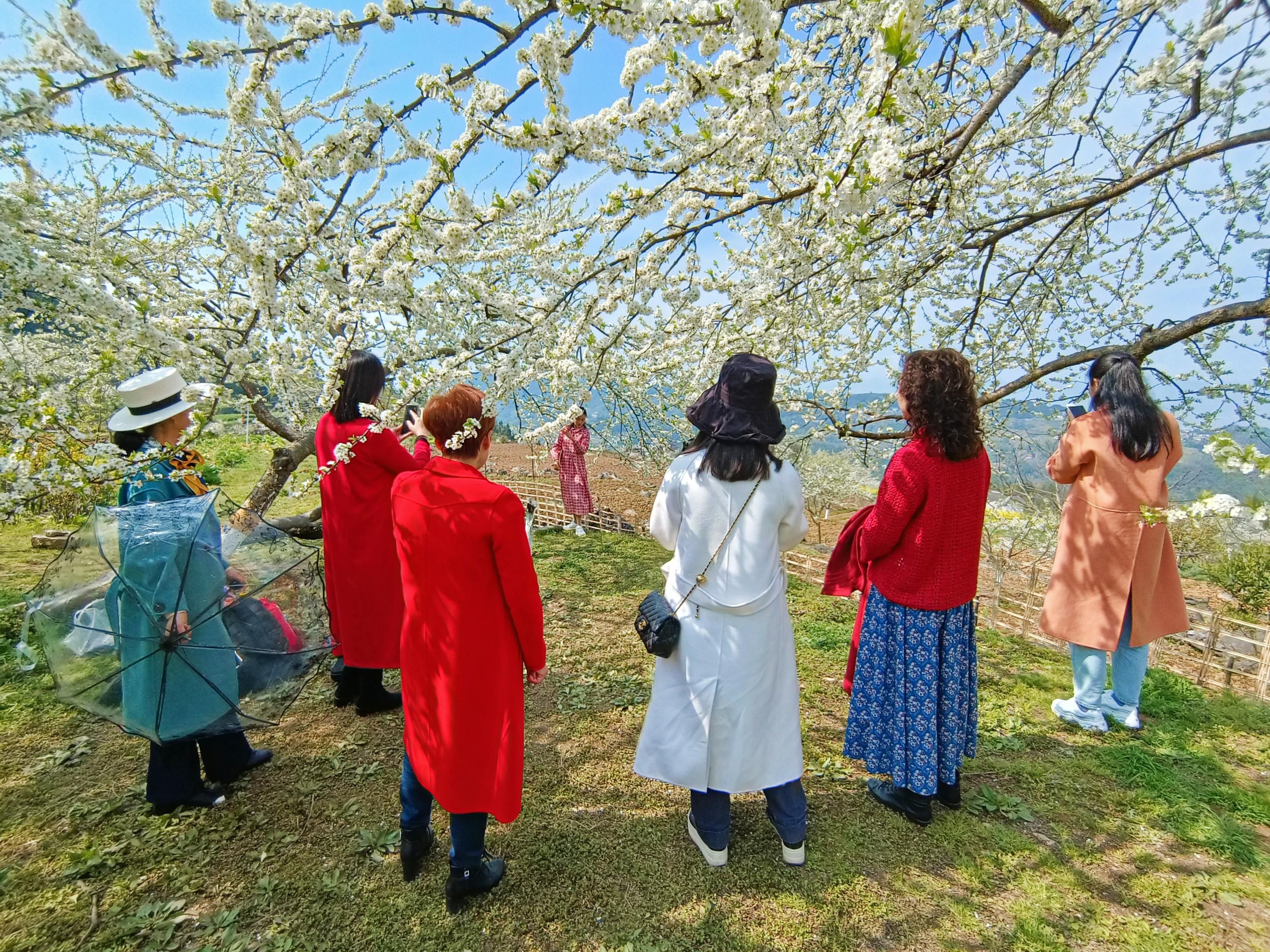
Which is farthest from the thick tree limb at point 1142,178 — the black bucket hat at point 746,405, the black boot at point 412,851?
the black boot at point 412,851

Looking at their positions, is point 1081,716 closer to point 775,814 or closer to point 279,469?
point 775,814

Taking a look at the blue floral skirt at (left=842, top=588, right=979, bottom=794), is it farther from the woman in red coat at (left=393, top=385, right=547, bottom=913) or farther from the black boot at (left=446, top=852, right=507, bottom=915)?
the black boot at (left=446, top=852, right=507, bottom=915)

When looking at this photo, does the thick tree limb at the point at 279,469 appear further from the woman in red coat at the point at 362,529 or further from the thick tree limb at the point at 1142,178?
the thick tree limb at the point at 1142,178

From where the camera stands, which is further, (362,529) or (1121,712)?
(1121,712)

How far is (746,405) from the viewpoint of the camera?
1904 mm

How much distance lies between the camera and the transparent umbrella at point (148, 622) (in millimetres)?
2094

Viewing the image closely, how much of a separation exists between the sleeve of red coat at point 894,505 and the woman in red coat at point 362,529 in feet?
6.98

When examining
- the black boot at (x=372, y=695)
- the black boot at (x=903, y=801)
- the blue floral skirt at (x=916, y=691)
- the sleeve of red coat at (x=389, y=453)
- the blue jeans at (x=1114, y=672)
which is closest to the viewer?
the blue floral skirt at (x=916, y=691)

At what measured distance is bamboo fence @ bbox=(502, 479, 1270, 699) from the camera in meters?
3.76

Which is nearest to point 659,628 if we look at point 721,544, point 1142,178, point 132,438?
point 721,544

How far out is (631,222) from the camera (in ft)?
7.07

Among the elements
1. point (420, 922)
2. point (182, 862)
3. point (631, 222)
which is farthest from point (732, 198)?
point (182, 862)

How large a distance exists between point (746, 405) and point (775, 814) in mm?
1599

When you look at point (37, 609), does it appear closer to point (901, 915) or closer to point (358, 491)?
point (358, 491)
